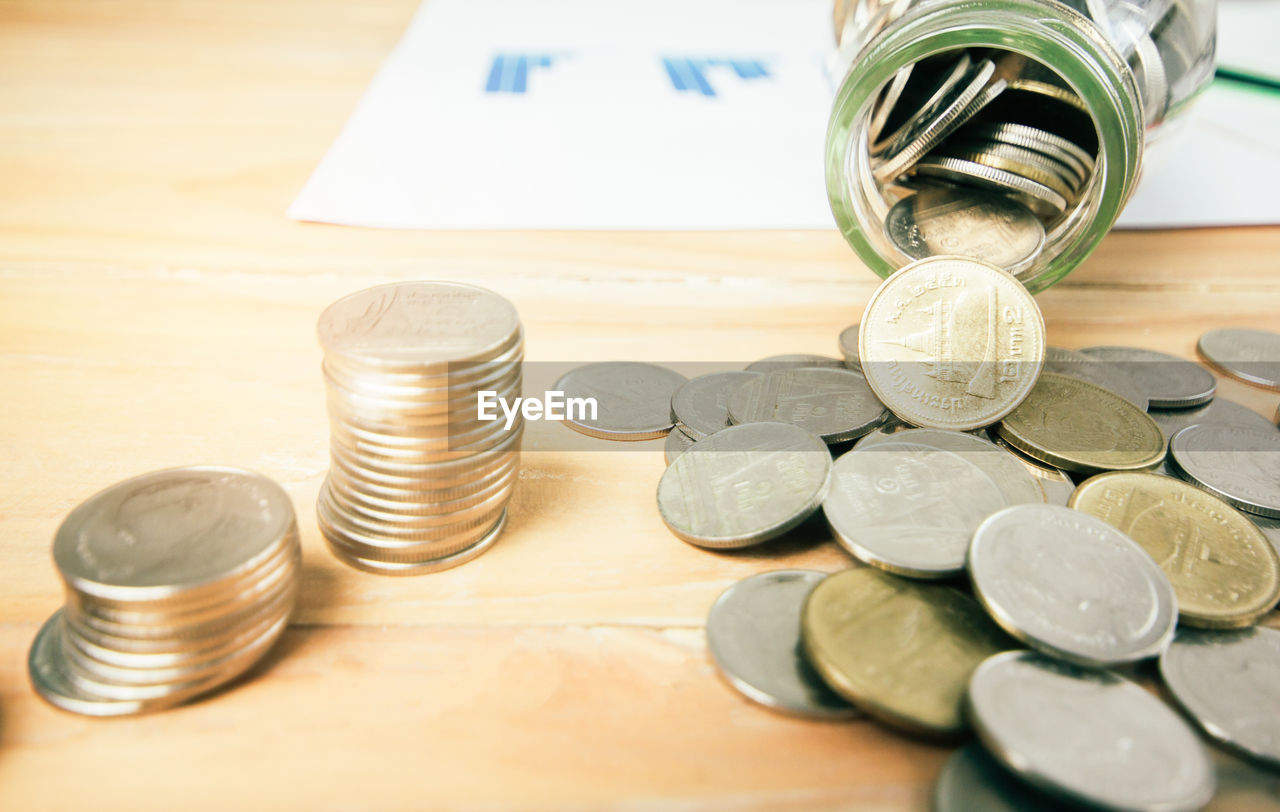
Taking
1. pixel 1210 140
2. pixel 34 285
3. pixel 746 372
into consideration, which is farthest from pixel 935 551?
pixel 1210 140

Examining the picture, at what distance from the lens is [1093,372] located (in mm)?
1201

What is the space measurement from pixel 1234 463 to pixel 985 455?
0.33m

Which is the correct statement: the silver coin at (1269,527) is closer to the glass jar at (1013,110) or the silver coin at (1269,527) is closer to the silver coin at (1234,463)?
the silver coin at (1234,463)

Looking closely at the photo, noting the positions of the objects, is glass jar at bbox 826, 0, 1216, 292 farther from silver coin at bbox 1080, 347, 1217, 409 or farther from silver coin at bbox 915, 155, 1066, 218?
silver coin at bbox 1080, 347, 1217, 409

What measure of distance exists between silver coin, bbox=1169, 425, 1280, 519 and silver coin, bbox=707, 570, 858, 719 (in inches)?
20.0

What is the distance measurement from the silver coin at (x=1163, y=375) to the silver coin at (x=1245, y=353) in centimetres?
6

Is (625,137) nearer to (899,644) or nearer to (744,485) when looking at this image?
(744,485)

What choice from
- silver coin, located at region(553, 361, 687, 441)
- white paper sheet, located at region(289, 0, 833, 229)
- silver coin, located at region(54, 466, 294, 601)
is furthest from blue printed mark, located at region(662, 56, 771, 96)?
silver coin, located at region(54, 466, 294, 601)

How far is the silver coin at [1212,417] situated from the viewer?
1148 mm

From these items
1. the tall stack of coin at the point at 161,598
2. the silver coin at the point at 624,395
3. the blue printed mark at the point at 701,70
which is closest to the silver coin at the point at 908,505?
the silver coin at the point at 624,395

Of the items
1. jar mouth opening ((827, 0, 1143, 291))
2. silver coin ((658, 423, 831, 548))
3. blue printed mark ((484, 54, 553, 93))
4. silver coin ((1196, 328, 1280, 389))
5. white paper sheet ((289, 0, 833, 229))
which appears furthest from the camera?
blue printed mark ((484, 54, 553, 93))

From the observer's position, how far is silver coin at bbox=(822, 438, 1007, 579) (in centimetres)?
83

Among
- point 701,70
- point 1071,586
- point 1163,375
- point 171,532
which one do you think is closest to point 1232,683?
point 1071,586

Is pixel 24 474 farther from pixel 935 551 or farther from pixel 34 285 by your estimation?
pixel 935 551
